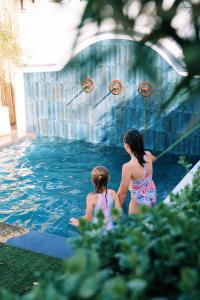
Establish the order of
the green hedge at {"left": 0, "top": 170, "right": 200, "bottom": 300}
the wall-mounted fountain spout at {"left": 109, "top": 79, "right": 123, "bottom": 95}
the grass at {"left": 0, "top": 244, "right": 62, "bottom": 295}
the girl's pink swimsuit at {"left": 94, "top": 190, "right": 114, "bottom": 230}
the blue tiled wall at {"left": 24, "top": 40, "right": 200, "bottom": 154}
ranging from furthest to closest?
the wall-mounted fountain spout at {"left": 109, "top": 79, "right": 123, "bottom": 95}, the blue tiled wall at {"left": 24, "top": 40, "right": 200, "bottom": 154}, the girl's pink swimsuit at {"left": 94, "top": 190, "right": 114, "bottom": 230}, the grass at {"left": 0, "top": 244, "right": 62, "bottom": 295}, the green hedge at {"left": 0, "top": 170, "right": 200, "bottom": 300}

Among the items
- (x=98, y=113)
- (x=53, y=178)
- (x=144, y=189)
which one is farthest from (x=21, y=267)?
(x=98, y=113)

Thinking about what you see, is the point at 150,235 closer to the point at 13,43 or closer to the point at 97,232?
the point at 97,232

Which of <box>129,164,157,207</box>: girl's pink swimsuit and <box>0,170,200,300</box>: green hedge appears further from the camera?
<box>129,164,157,207</box>: girl's pink swimsuit

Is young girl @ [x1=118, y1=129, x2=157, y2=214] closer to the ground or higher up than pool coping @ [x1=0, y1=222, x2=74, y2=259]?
higher up

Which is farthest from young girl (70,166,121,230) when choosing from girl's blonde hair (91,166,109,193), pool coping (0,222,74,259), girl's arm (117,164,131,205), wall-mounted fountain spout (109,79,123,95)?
wall-mounted fountain spout (109,79,123,95)

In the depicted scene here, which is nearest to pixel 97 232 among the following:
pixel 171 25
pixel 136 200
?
pixel 171 25

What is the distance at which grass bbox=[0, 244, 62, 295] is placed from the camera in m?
4.53

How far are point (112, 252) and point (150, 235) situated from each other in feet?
0.64

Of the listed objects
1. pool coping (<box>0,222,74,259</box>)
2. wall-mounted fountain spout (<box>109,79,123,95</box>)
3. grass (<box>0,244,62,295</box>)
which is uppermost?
wall-mounted fountain spout (<box>109,79,123,95</box>)

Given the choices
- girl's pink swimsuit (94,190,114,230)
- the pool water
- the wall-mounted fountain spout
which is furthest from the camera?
the wall-mounted fountain spout

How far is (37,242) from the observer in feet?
17.7

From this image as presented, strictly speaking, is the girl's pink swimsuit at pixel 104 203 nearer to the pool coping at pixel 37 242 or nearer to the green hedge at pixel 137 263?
the pool coping at pixel 37 242

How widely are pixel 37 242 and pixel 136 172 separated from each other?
1.53 metres

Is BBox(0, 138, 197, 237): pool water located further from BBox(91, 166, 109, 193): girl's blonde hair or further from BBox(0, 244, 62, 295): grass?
BBox(91, 166, 109, 193): girl's blonde hair
